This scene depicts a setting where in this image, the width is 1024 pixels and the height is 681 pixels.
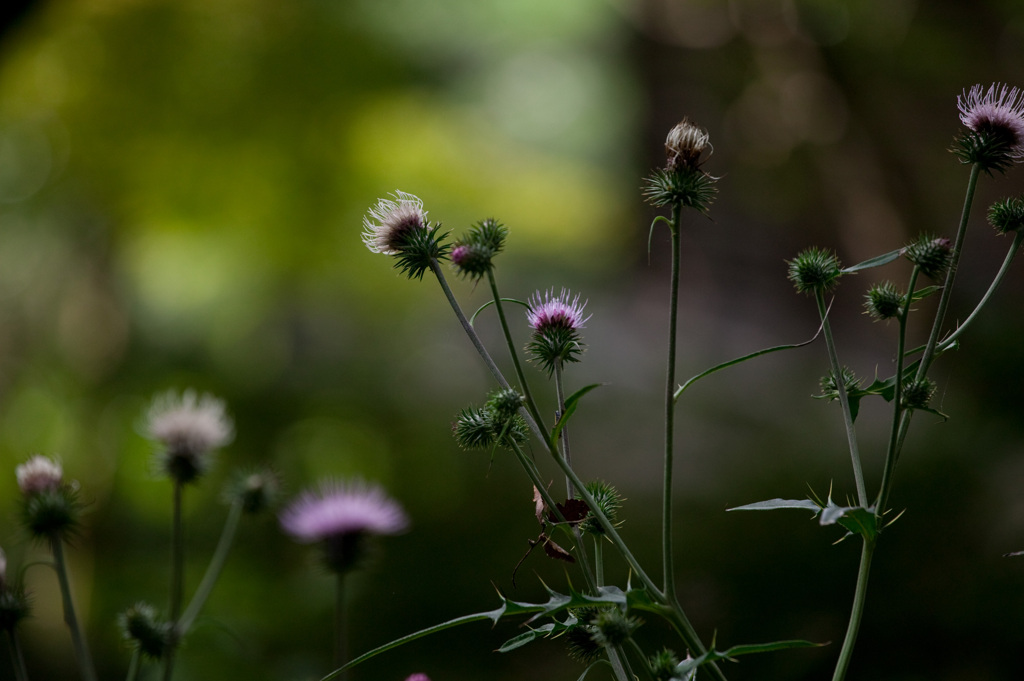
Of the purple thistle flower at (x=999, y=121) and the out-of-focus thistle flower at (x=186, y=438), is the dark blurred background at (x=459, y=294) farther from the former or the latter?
the purple thistle flower at (x=999, y=121)

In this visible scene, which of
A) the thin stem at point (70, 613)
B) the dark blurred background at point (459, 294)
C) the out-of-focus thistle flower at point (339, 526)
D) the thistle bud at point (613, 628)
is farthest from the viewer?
the dark blurred background at point (459, 294)

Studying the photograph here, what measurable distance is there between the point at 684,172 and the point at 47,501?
678mm

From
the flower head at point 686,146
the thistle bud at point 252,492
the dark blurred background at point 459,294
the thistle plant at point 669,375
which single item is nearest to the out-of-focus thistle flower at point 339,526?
the thistle bud at point 252,492

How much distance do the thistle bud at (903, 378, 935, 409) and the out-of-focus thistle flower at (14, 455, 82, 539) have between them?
0.77m

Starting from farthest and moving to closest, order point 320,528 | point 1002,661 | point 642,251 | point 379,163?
point 642,251
point 379,163
point 1002,661
point 320,528

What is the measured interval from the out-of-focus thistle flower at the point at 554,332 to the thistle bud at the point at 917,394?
24 centimetres

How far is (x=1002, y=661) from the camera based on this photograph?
1579mm

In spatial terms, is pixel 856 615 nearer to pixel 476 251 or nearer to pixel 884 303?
pixel 884 303

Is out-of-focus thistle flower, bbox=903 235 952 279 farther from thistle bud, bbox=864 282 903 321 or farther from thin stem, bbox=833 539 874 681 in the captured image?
thin stem, bbox=833 539 874 681

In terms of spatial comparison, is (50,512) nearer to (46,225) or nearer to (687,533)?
(687,533)

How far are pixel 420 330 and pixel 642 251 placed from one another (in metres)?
0.81

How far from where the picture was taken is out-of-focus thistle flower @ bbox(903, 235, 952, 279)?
559mm

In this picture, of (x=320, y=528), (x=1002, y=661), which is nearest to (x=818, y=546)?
(x=1002, y=661)

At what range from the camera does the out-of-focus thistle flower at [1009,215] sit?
58cm
